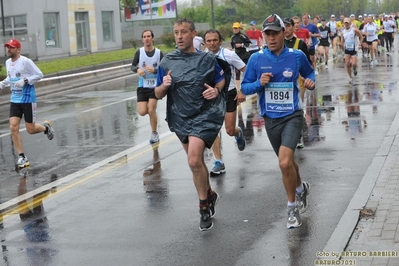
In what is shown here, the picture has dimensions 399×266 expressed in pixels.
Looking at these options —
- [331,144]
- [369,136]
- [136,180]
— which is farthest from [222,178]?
[369,136]

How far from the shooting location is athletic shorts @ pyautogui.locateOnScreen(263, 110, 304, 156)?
770 cm

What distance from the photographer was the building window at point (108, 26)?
182 ft

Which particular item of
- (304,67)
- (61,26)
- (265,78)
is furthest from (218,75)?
(61,26)

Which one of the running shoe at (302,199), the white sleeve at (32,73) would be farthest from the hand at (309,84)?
the white sleeve at (32,73)

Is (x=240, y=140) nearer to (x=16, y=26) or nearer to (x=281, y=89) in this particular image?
(x=281, y=89)

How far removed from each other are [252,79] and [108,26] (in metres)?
48.8

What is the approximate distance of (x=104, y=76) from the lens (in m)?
32.2

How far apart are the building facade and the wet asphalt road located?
30.9m

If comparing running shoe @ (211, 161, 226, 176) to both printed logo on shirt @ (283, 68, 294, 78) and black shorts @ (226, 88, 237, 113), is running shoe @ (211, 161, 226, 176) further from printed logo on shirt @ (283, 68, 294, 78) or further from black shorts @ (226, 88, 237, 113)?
printed logo on shirt @ (283, 68, 294, 78)

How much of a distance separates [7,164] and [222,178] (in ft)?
12.7

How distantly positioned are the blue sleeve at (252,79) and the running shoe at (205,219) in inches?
48.3

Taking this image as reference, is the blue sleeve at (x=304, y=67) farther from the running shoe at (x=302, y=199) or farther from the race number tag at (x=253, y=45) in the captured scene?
the race number tag at (x=253, y=45)

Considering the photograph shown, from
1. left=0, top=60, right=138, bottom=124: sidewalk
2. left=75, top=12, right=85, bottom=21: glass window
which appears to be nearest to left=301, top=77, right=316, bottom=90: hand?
left=0, top=60, right=138, bottom=124: sidewalk

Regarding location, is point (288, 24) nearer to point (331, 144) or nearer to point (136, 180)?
point (331, 144)
